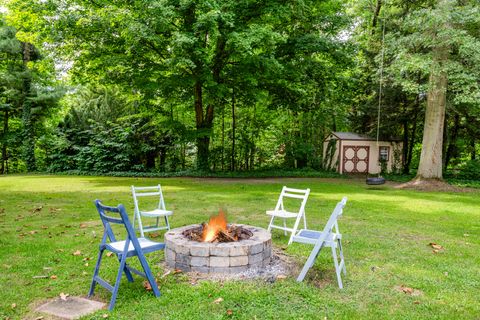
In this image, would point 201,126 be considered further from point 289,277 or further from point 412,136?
point 289,277

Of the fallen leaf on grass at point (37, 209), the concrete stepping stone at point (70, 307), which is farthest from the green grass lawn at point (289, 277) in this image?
the concrete stepping stone at point (70, 307)

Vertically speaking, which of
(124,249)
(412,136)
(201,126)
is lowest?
(124,249)

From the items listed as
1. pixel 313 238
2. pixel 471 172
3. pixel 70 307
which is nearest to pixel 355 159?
pixel 471 172

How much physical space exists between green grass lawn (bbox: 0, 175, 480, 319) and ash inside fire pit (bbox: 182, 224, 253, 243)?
55 centimetres

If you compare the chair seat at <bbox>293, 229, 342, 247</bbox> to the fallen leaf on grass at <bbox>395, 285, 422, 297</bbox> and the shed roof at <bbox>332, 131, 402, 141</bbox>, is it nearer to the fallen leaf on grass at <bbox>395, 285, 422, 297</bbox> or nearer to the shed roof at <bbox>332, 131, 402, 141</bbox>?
the fallen leaf on grass at <bbox>395, 285, 422, 297</bbox>

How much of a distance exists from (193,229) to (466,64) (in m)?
13.8

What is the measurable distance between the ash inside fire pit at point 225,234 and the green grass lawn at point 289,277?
0.55m

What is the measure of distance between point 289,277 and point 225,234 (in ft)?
3.06

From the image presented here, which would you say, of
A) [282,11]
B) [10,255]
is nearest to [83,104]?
[282,11]

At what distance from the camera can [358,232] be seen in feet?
21.9

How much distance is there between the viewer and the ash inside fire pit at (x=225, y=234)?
4.41m

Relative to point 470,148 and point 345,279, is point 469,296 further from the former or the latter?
point 470,148

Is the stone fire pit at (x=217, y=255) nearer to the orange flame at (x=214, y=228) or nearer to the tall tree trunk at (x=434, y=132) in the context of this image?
the orange flame at (x=214, y=228)

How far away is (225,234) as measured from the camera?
443 cm
